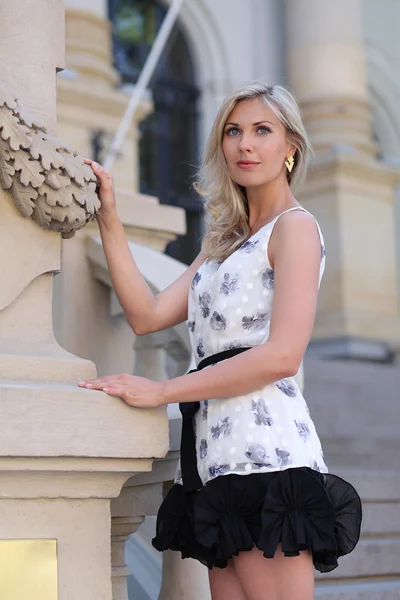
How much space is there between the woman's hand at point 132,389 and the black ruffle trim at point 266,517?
24 cm

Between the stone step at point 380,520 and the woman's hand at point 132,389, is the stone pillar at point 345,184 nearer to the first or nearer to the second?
the stone step at point 380,520

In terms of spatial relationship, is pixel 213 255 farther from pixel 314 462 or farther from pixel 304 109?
pixel 304 109

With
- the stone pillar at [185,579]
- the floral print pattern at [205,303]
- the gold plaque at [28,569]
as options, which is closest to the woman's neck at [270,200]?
the floral print pattern at [205,303]

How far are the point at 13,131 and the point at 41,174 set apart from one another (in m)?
0.12

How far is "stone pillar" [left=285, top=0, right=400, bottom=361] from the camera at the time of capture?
39.7 feet

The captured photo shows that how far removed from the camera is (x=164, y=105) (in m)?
13.2

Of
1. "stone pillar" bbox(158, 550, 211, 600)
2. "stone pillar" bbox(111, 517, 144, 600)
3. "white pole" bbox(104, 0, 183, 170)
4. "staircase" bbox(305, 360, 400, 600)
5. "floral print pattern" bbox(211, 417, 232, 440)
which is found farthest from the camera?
"white pole" bbox(104, 0, 183, 170)

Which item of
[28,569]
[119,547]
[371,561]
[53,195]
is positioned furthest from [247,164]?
[371,561]

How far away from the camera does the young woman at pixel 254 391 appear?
95.9 inches

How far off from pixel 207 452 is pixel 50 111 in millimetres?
906

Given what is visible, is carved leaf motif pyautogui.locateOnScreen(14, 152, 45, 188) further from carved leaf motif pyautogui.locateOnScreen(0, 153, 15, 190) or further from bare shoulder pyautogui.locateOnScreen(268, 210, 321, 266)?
bare shoulder pyautogui.locateOnScreen(268, 210, 321, 266)

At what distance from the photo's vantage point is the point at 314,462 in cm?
253

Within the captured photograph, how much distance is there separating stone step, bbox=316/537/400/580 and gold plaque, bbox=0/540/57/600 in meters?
2.37

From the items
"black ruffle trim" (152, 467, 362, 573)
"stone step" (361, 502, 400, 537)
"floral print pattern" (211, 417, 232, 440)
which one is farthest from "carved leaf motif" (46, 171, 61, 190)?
"stone step" (361, 502, 400, 537)
